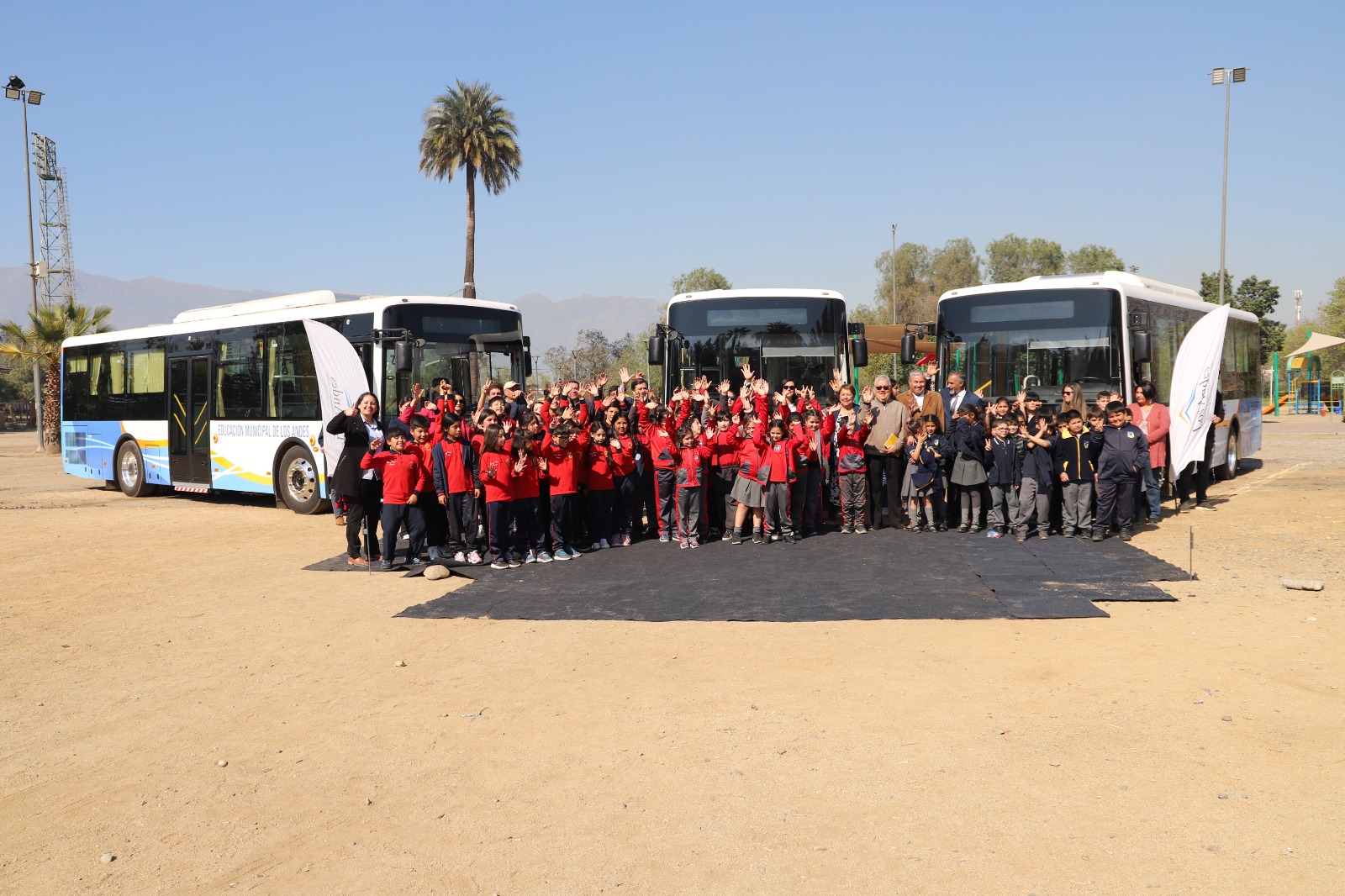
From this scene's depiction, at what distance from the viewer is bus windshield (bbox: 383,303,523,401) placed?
14266 millimetres

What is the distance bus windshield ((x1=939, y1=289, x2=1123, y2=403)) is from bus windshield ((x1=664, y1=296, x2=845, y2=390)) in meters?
1.64

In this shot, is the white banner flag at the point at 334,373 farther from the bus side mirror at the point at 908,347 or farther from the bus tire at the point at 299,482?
the bus side mirror at the point at 908,347

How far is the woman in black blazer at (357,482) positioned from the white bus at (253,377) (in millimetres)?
2914

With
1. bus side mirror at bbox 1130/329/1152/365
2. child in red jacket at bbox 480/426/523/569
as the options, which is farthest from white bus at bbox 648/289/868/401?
child in red jacket at bbox 480/426/523/569

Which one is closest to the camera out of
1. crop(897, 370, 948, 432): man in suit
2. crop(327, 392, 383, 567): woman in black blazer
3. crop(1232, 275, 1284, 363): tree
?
crop(327, 392, 383, 567): woman in black blazer

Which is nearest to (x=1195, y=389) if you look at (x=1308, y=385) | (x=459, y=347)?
(x=459, y=347)

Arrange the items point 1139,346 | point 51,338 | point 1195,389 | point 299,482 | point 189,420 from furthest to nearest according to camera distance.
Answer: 1. point 51,338
2. point 189,420
3. point 299,482
4. point 1195,389
5. point 1139,346

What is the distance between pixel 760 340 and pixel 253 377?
8.04m

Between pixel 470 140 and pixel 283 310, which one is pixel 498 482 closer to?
pixel 283 310

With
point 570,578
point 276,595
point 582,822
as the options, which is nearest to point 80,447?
point 276,595

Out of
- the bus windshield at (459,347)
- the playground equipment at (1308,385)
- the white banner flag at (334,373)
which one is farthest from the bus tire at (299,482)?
the playground equipment at (1308,385)

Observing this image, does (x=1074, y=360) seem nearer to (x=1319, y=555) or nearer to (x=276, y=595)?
(x=1319, y=555)

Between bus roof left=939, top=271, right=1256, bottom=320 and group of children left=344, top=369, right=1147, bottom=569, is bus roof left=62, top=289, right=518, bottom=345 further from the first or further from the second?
bus roof left=939, top=271, right=1256, bottom=320

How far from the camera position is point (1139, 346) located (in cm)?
1316
